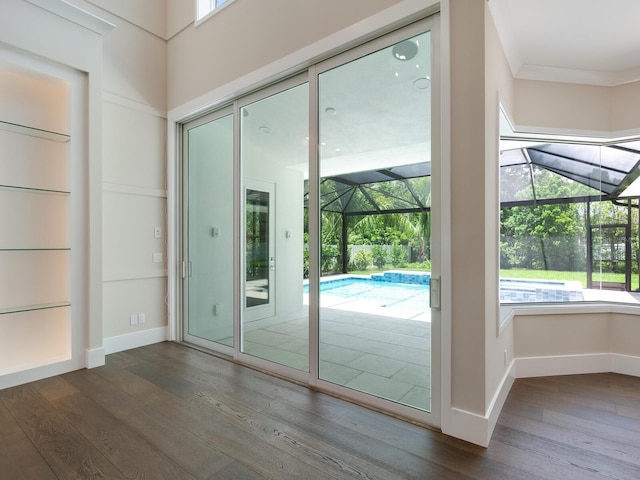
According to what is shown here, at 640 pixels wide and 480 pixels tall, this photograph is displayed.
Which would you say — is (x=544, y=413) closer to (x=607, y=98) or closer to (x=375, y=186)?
(x=375, y=186)

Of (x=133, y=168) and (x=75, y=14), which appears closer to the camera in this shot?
(x=75, y=14)

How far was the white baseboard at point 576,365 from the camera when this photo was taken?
3223 mm

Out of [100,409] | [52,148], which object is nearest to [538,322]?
[100,409]

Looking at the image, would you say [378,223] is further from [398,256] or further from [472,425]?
[472,425]

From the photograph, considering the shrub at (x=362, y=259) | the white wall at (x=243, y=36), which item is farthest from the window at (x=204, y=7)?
the shrub at (x=362, y=259)

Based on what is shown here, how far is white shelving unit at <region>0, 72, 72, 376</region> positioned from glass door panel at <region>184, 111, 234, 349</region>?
1254 mm

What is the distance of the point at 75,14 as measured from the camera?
3.23 meters

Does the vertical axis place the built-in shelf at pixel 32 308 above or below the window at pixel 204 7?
below

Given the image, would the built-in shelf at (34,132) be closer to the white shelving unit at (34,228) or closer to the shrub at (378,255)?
the white shelving unit at (34,228)

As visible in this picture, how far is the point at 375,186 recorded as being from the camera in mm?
2721

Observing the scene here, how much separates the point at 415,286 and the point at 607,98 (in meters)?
2.87

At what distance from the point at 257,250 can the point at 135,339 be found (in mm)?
1884

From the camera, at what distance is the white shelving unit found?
3123mm

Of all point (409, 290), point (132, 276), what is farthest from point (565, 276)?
point (132, 276)
